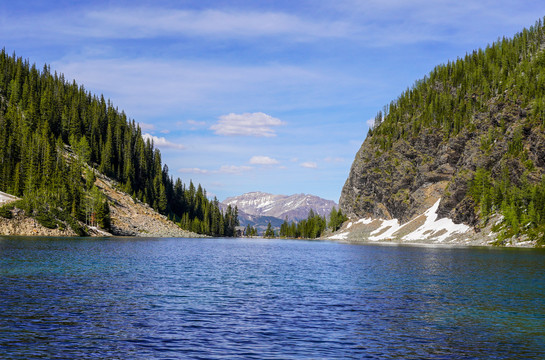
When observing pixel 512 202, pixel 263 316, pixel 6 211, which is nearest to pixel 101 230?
pixel 6 211

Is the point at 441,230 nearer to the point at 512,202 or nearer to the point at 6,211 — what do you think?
the point at 512,202

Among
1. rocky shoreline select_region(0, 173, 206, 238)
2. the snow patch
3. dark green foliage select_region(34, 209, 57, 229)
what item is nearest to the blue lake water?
rocky shoreline select_region(0, 173, 206, 238)

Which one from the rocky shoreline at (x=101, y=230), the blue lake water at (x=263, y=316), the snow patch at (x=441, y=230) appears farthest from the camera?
the snow patch at (x=441, y=230)

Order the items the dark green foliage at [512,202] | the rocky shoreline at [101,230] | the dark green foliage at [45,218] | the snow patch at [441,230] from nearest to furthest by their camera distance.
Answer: the dark green foliage at [512,202], the rocky shoreline at [101,230], the dark green foliage at [45,218], the snow patch at [441,230]

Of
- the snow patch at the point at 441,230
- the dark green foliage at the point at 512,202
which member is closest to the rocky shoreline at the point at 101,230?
the snow patch at the point at 441,230

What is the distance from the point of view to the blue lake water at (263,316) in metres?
21.7

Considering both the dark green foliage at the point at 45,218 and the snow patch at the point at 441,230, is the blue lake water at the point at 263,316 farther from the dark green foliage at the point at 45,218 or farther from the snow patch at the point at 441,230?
the snow patch at the point at 441,230

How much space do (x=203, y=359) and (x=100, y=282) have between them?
1108 inches

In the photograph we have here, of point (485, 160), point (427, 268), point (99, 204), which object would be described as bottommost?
point (427, 268)

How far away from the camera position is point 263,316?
30.0m

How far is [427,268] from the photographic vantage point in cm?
6688

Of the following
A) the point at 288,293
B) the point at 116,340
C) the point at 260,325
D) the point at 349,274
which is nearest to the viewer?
the point at 116,340

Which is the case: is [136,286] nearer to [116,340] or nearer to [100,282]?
[100,282]

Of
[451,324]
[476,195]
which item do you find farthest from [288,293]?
[476,195]
